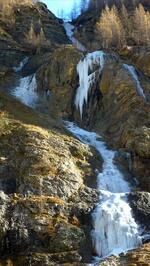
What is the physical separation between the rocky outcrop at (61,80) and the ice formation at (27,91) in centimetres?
77

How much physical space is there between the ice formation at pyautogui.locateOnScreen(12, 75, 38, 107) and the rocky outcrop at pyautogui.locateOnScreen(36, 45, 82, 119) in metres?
0.77

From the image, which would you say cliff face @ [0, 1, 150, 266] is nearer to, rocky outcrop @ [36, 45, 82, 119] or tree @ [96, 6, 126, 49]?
rocky outcrop @ [36, 45, 82, 119]

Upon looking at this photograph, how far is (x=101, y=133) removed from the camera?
3631 cm

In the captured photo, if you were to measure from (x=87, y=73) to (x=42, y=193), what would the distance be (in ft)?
58.8

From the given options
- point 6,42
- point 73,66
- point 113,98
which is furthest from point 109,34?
point 113,98

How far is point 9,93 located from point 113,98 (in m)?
11.7

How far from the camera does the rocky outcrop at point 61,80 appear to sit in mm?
41438

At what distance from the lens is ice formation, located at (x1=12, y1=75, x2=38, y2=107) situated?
43487mm

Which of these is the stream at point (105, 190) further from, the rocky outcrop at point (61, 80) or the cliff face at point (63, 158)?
the rocky outcrop at point (61, 80)

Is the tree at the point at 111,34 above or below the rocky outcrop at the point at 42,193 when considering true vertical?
above

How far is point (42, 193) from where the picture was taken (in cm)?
2525

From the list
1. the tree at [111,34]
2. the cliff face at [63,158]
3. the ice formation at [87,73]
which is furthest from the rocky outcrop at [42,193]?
the tree at [111,34]

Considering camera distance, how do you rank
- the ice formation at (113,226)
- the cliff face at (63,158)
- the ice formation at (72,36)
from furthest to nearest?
1. the ice formation at (72,36)
2. the ice formation at (113,226)
3. the cliff face at (63,158)

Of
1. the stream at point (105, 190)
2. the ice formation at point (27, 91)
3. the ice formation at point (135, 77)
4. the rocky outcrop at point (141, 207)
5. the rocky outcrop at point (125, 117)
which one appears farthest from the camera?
the ice formation at point (27, 91)
